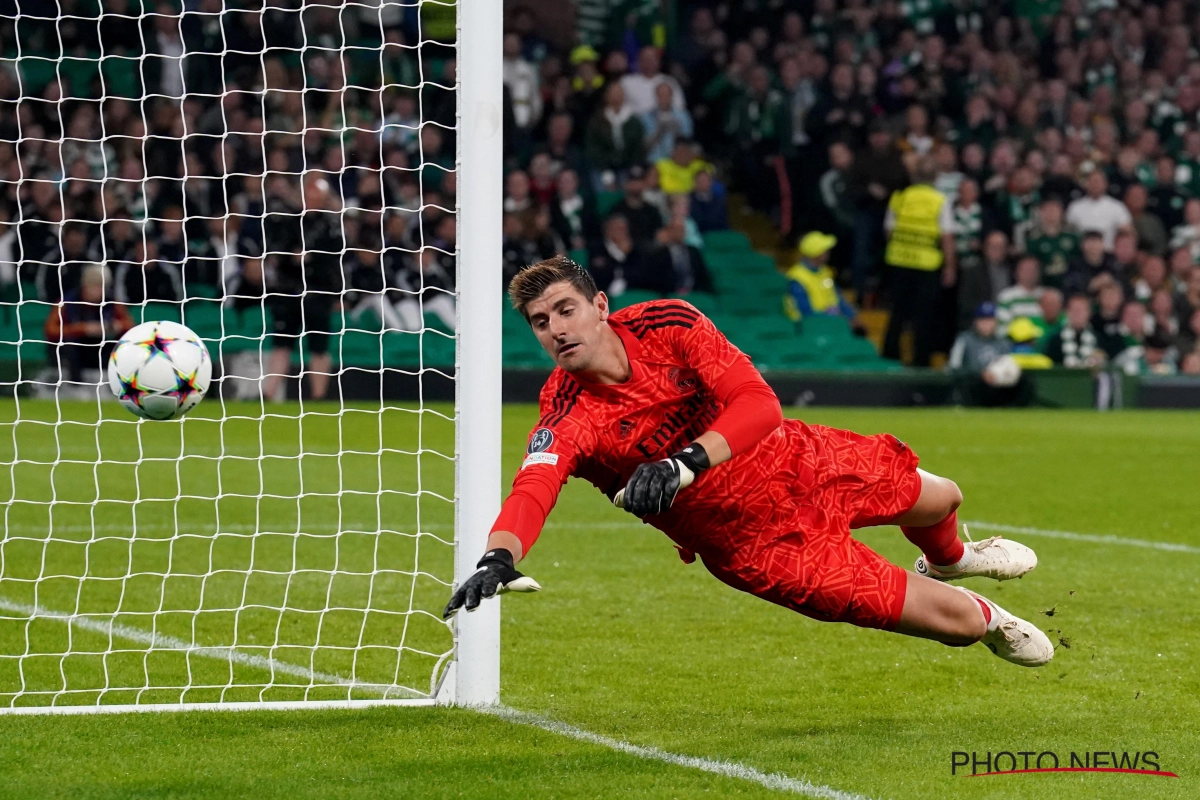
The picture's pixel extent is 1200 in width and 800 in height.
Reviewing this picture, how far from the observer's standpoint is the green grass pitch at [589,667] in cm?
421

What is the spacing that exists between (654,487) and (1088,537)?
5.72 metres

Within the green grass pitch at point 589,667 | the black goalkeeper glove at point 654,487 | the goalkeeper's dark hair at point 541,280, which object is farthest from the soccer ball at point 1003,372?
the black goalkeeper glove at point 654,487

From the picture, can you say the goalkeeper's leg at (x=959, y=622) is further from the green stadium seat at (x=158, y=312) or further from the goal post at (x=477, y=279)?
the green stadium seat at (x=158, y=312)

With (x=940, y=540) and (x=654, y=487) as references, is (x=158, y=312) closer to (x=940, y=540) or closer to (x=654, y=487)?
(x=940, y=540)

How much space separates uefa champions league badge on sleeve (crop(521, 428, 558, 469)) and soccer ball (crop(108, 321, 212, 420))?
6.20ft

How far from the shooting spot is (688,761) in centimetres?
436

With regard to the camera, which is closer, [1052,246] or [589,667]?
[589,667]

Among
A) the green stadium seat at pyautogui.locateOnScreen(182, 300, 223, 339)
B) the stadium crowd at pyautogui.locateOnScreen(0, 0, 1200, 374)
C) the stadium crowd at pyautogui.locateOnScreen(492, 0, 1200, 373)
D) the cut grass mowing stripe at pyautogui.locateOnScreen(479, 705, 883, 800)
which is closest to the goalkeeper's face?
the cut grass mowing stripe at pyautogui.locateOnScreen(479, 705, 883, 800)

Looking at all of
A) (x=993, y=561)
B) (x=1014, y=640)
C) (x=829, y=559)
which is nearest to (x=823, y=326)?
(x=993, y=561)

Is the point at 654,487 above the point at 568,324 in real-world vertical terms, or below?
below

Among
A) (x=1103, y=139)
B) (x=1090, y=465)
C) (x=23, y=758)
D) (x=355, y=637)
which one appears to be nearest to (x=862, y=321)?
(x=1103, y=139)

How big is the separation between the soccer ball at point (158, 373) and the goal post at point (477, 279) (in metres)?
1.35

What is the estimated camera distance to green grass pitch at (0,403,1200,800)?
13.8ft

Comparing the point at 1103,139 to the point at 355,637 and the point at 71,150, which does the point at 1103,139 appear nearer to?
the point at 71,150
